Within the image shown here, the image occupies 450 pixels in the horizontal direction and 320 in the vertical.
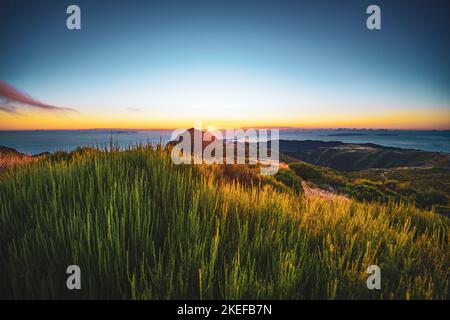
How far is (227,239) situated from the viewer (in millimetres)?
2479

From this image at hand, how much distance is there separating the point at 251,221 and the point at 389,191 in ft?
82.4

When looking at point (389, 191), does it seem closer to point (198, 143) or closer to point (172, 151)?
point (198, 143)

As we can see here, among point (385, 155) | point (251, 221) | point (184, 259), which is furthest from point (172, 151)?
point (385, 155)

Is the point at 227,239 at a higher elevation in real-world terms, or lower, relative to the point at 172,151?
lower

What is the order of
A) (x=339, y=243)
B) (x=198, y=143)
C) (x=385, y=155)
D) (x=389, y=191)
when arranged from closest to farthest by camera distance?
(x=339, y=243)
(x=198, y=143)
(x=389, y=191)
(x=385, y=155)
